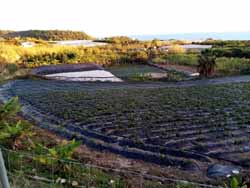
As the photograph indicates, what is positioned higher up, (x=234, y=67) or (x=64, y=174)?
(x=234, y=67)

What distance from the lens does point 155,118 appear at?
7.26m

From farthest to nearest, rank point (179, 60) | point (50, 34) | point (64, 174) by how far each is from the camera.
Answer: point (50, 34) < point (179, 60) < point (64, 174)

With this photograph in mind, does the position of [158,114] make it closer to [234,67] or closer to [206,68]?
[206,68]

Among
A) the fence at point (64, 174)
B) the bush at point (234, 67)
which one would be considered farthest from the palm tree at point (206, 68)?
the fence at point (64, 174)

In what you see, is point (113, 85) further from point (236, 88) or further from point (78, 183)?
point (78, 183)

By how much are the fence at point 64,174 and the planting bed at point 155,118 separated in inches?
36.6

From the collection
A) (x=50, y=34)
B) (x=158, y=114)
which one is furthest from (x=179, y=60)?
(x=50, y=34)

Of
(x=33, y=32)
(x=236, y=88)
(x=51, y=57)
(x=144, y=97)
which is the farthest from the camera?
(x=33, y=32)

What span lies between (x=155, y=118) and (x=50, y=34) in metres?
32.9

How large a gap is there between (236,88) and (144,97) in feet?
11.3

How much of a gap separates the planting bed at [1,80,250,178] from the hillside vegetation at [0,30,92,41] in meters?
26.0

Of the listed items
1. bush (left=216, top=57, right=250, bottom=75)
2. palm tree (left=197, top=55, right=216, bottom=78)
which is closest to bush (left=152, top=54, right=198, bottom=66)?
bush (left=216, top=57, right=250, bottom=75)

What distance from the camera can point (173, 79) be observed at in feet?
43.4

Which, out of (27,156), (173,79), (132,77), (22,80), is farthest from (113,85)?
(27,156)
